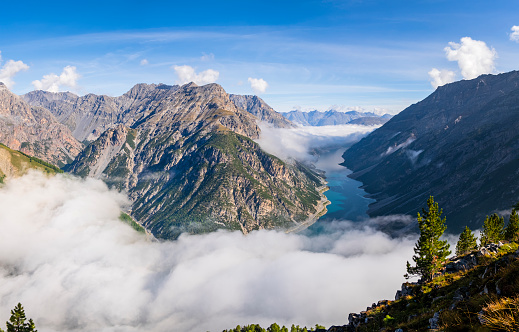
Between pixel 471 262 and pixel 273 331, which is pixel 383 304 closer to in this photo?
pixel 471 262

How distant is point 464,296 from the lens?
110 feet

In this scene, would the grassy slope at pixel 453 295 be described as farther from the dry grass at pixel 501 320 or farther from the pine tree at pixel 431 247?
the dry grass at pixel 501 320

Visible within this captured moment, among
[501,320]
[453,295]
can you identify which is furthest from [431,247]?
[501,320]

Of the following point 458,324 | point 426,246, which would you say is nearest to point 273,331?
point 426,246

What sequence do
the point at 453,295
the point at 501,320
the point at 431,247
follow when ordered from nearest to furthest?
the point at 501,320 → the point at 453,295 → the point at 431,247

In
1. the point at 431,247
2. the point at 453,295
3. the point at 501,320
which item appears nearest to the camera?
the point at 501,320

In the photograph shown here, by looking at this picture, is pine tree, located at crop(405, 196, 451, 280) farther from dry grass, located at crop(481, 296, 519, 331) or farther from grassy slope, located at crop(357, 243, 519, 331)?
dry grass, located at crop(481, 296, 519, 331)

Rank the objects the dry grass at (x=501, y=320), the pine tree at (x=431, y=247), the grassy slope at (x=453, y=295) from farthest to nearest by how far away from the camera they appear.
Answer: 1. the pine tree at (x=431, y=247)
2. the grassy slope at (x=453, y=295)
3. the dry grass at (x=501, y=320)

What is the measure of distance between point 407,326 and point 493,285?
1292 cm

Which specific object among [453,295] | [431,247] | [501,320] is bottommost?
[453,295]

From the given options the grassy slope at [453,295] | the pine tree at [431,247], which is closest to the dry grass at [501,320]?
the grassy slope at [453,295]

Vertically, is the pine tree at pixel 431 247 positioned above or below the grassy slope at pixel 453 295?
above

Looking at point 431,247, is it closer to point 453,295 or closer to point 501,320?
point 453,295

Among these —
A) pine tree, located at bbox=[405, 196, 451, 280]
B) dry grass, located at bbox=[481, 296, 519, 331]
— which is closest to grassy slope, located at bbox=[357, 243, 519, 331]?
pine tree, located at bbox=[405, 196, 451, 280]
